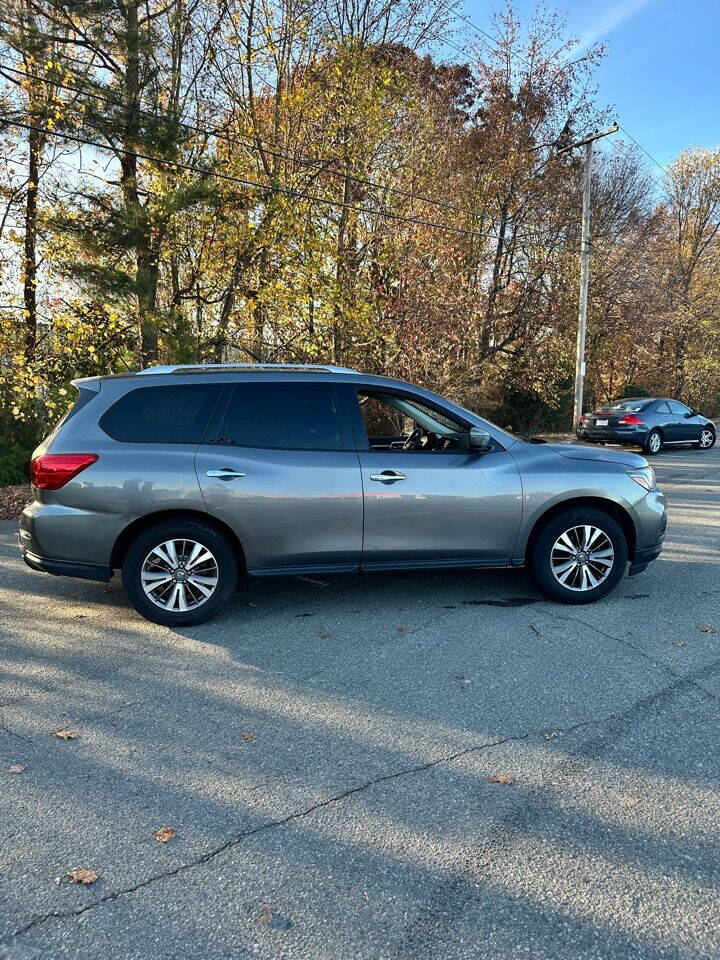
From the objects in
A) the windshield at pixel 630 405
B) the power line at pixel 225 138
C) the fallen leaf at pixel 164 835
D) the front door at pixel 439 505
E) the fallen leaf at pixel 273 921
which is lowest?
the fallen leaf at pixel 273 921

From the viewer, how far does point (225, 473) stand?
4723mm

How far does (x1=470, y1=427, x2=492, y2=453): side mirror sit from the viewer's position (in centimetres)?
502

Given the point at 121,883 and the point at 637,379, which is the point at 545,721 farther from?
the point at 637,379

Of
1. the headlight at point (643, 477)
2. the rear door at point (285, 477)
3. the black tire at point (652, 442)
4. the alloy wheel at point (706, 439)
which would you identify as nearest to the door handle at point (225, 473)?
the rear door at point (285, 477)

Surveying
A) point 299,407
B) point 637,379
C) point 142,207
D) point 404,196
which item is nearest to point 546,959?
point 299,407

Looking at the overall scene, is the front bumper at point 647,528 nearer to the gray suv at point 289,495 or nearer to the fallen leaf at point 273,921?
the gray suv at point 289,495

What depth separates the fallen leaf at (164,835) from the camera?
8.42ft

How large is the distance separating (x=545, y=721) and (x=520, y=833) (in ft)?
3.11

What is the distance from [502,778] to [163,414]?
→ 333 cm

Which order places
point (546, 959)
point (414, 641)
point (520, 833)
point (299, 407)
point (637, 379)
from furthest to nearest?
1. point (637, 379)
2. point (299, 407)
3. point (414, 641)
4. point (520, 833)
5. point (546, 959)

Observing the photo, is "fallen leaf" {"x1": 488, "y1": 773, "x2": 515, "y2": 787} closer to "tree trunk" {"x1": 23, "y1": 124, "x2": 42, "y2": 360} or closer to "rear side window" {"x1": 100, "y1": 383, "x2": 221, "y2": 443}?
"rear side window" {"x1": 100, "y1": 383, "x2": 221, "y2": 443}

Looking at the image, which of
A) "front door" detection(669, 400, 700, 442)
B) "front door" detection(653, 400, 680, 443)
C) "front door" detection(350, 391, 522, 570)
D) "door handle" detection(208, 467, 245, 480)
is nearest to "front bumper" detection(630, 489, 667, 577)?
"front door" detection(350, 391, 522, 570)

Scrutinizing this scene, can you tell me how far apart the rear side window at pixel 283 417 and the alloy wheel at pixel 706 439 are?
55.4 ft

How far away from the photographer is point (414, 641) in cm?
457
